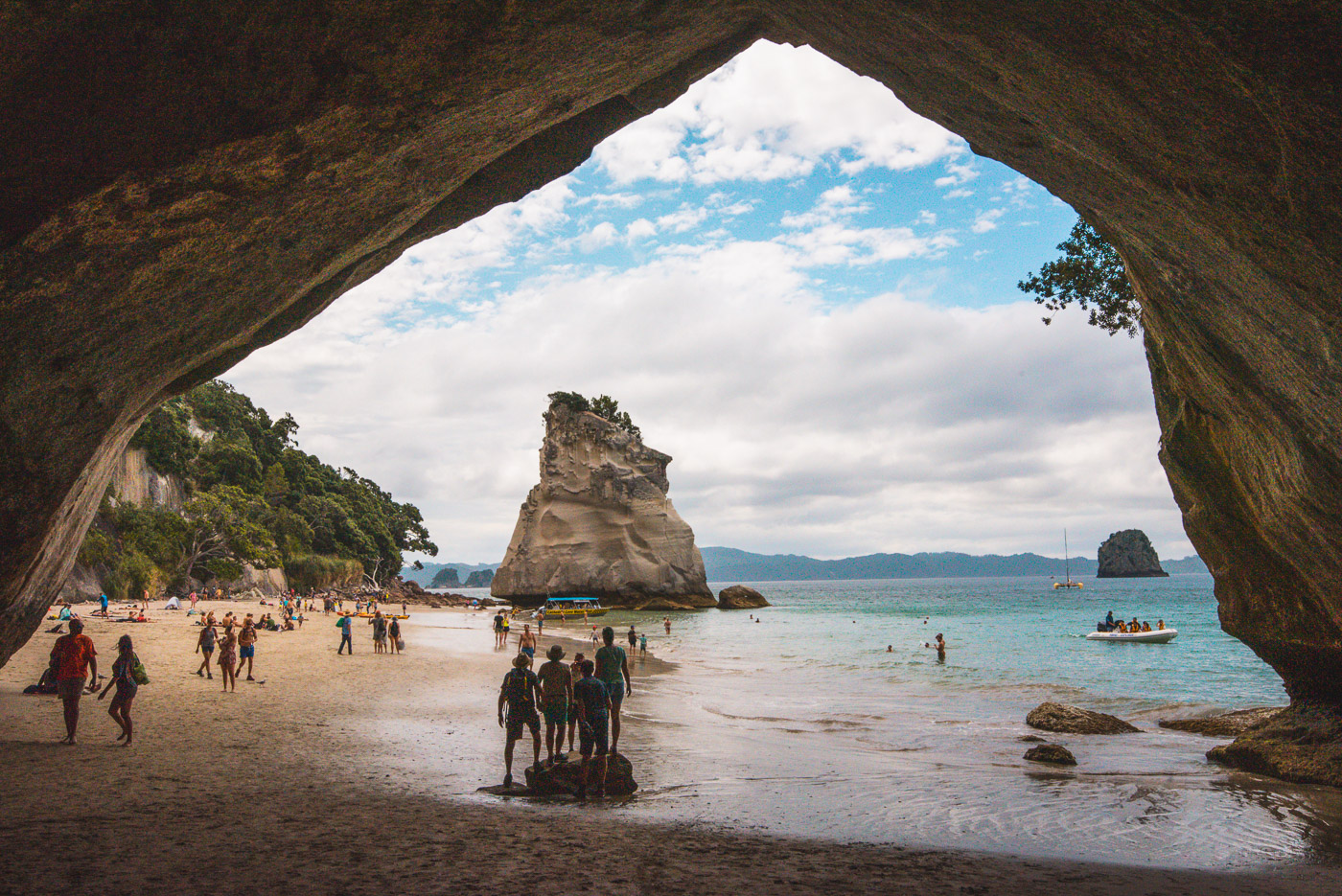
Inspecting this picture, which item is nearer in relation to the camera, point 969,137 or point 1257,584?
point 969,137

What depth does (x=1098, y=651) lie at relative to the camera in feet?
110

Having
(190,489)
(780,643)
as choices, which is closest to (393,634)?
(780,643)

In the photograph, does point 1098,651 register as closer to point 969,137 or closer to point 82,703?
point 969,137

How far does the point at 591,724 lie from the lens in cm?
829

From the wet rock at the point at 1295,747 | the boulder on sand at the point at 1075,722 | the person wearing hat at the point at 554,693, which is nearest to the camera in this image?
the person wearing hat at the point at 554,693

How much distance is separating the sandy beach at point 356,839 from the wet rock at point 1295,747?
453 centimetres

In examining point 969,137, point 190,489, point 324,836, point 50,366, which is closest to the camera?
point 50,366

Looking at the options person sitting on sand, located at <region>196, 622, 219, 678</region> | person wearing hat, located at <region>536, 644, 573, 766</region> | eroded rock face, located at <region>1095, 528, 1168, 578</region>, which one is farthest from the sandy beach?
eroded rock face, located at <region>1095, 528, 1168, 578</region>

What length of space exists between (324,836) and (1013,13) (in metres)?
8.19

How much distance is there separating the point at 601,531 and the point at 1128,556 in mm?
148746

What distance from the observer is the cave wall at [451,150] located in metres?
4.30

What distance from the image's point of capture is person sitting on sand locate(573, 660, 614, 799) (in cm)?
825

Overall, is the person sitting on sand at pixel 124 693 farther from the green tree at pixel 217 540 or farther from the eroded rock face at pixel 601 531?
the eroded rock face at pixel 601 531

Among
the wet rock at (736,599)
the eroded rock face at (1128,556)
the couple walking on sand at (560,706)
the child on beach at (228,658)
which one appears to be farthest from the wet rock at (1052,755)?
the eroded rock face at (1128,556)
